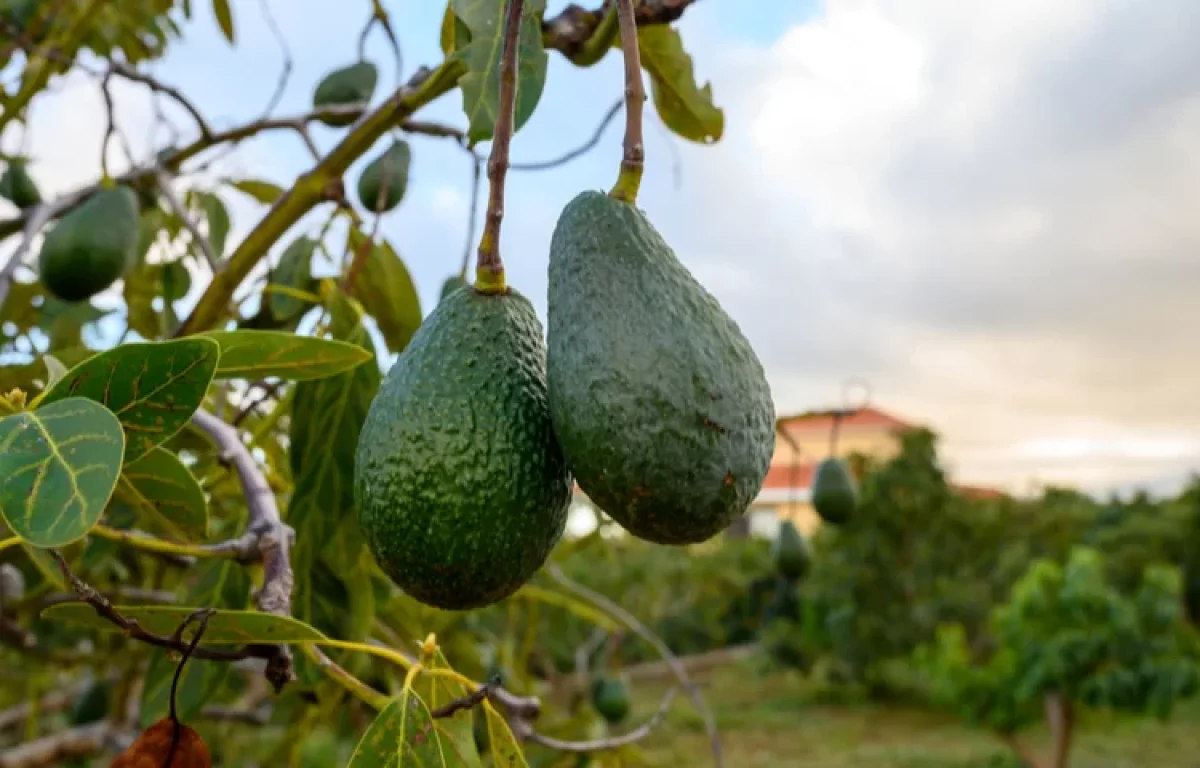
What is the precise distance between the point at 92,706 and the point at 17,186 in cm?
108

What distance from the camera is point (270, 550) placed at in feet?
A: 2.21

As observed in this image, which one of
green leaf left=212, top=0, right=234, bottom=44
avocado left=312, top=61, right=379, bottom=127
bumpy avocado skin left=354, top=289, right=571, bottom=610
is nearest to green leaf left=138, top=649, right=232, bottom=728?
bumpy avocado skin left=354, top=289, right=571, bottom=610

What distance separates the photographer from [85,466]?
47 centimetres

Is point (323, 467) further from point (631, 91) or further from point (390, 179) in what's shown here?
point (390, 179)

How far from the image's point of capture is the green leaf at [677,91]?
2.98ft

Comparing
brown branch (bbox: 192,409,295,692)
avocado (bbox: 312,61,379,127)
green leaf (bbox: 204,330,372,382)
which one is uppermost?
avocado (bbox: 312,61,379,127)

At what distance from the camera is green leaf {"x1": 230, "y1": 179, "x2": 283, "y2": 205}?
1.73 meters

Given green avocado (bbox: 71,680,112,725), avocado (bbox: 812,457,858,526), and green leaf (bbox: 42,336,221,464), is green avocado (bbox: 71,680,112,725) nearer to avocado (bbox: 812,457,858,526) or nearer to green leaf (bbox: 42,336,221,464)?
avocado (bbox: 812,457,858,526)

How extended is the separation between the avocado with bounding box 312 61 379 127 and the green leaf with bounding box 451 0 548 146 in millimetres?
884

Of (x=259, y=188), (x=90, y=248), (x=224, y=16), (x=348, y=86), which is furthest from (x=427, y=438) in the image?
(x=224, y=16)

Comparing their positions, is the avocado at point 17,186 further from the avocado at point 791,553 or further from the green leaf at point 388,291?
the avocado at point 791,553

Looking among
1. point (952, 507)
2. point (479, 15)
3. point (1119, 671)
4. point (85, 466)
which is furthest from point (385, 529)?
point (952, 507)

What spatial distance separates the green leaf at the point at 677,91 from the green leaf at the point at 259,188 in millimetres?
952

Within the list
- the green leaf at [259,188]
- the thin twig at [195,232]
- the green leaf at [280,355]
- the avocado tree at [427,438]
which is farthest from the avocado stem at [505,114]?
the green leaf at [259,188]
